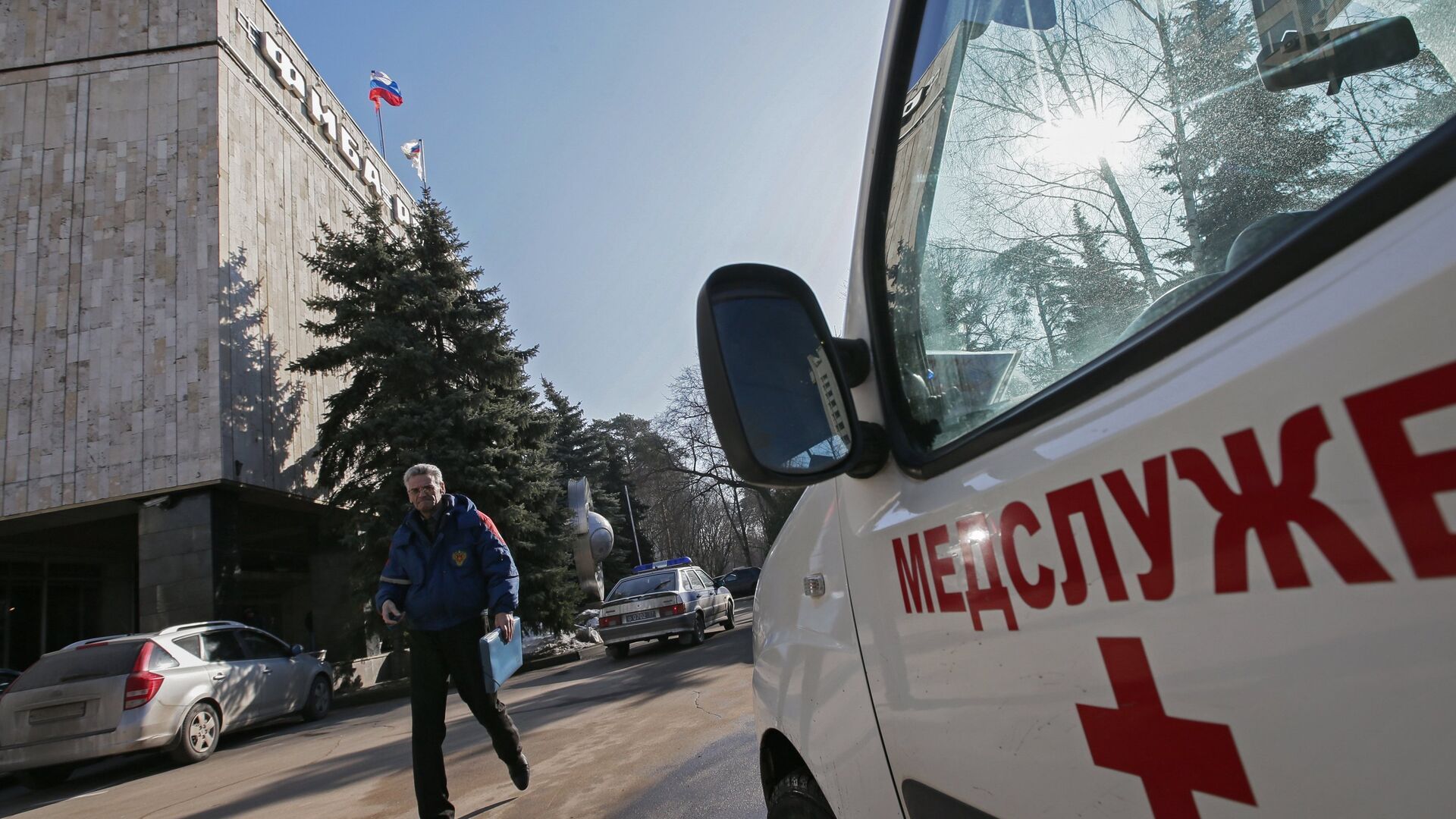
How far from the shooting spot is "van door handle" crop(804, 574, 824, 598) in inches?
68.6

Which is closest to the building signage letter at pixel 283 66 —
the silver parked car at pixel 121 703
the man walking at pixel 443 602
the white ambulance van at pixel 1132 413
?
the silver parked car at pixel 121 703

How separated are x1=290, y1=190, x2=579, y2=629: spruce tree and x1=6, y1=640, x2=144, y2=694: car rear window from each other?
7525mm

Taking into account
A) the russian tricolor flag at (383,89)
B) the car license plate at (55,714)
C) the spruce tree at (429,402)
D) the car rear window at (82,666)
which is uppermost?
the russian tricolor flag at (383,89)

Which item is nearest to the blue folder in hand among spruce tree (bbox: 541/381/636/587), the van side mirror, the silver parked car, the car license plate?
the van side mirror

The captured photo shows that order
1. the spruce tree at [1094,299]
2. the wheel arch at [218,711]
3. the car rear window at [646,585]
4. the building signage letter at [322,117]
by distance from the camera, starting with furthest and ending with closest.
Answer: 1. the building signage letter at [322,117]
2. the car rear window at [646,585]
3. the wheel arch at [218,711]
4. the spruce tree at [1094,299]

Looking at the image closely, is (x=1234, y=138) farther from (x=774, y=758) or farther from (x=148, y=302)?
(x=148, y=302)

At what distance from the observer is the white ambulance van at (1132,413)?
1.98 ft

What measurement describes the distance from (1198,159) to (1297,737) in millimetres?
647

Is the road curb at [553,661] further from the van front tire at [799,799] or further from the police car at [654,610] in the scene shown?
the van front tire at [799,799]

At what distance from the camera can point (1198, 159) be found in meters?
0.98

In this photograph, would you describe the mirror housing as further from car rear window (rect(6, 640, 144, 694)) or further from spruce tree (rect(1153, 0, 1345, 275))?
car rear window (rect(6, 640, 144, 694))

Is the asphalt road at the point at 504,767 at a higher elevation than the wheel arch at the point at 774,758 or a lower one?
lower

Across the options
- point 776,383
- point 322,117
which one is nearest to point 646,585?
point 776,383

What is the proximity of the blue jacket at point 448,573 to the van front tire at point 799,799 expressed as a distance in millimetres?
2207
